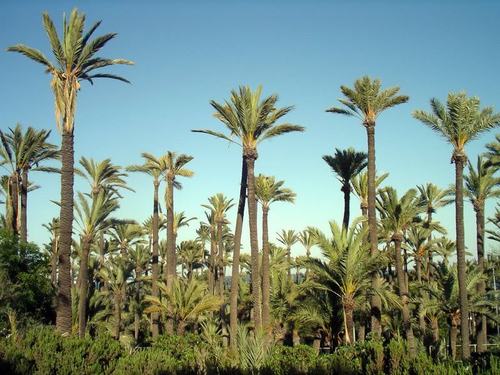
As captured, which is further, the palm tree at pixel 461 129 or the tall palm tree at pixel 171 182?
the tall palm tree at pixel 171 182

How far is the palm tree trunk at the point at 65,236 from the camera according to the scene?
47.3 ft

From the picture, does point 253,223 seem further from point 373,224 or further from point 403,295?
point 403,295

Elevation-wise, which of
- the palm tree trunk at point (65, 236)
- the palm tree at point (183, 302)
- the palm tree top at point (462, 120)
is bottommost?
the palm tree at point (183, 302)

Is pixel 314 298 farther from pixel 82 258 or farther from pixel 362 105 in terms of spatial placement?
pixel 82 258

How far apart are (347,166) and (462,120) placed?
6979 millimetres

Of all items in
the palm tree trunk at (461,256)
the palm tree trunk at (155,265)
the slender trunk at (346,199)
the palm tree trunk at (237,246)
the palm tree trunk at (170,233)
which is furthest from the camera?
the palm tree trunk at (155,265)

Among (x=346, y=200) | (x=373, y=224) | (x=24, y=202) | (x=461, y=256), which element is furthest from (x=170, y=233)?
(x=461, y=256)

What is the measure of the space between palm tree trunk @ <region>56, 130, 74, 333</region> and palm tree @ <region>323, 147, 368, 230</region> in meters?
15.1

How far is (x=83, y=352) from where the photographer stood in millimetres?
12305

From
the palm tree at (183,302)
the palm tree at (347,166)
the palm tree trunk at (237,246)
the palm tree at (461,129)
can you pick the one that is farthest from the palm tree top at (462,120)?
the palm tree at (183,302)

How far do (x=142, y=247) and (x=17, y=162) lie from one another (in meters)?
20.4

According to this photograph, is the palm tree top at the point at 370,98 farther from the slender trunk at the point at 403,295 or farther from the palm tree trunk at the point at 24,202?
the palm tree trunk at the point at 24,202

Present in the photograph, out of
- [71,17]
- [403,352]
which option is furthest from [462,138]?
[71,17]

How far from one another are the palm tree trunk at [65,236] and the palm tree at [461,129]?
Answer: 51.3 feet
